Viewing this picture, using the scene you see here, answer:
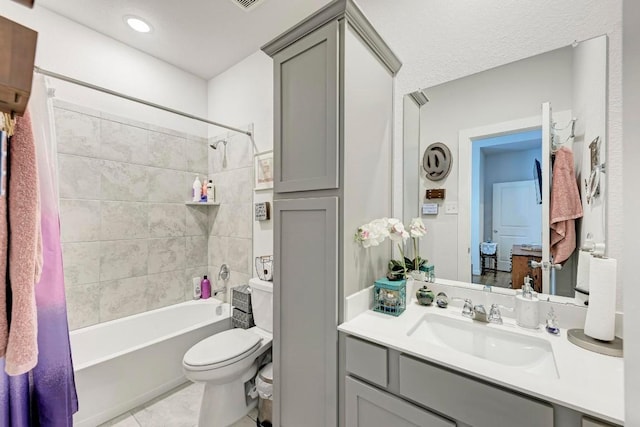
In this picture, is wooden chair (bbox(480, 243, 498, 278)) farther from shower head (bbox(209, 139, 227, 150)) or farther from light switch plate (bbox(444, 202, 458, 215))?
shower head (bbox(209, 139, 227, 150))

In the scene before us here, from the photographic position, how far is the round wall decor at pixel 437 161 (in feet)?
4.59

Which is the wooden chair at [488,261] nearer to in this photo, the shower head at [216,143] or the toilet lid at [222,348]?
the toilet lid at [222,348]

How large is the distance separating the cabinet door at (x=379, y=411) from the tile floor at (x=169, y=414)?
1052 mm

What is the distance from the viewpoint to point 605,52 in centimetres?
100

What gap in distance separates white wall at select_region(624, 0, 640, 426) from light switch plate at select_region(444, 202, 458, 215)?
→ 0.77 meters

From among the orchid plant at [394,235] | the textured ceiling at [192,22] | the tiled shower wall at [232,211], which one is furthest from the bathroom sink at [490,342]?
the textured ceiling at [192,22]

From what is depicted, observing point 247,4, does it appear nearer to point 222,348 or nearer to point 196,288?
point 222,348

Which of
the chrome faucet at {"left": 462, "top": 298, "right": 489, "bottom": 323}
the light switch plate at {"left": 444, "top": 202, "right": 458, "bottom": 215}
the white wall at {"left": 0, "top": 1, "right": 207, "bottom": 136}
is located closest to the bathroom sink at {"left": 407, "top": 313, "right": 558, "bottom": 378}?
the chrome faucet at {"left": 462, "top": 298, "right": 489, "bottom": 323}

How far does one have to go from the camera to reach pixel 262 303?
195cm

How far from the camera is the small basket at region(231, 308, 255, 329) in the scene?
82.7 inches

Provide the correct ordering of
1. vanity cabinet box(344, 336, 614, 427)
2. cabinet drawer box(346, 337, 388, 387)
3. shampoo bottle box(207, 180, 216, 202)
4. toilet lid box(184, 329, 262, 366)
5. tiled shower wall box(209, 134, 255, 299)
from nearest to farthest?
vanity cabinet box(344, 336, 614, 427) → cabinet drawer box(346, 337, 388, 387) → toilet lid box(184, 329, 262, 366) → tiled shower wall box(209, 134, 255, 299) → shampoo bottle box(207, 180, 216, 202)

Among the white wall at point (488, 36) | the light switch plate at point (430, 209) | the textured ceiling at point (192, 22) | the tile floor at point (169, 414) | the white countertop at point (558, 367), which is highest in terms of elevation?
the textured ceiling at point (192, 22)

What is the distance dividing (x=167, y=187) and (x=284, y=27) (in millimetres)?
1748

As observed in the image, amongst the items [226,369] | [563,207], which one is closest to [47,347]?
[226,369]
